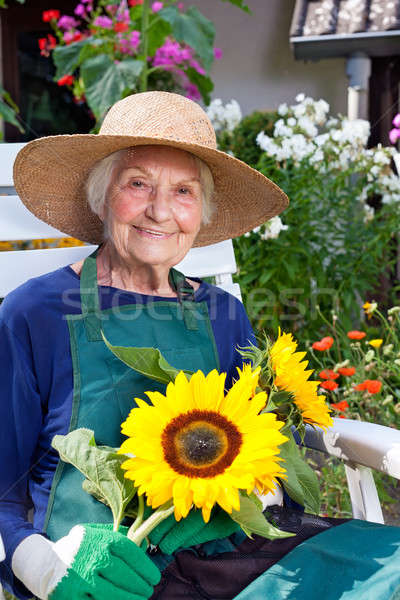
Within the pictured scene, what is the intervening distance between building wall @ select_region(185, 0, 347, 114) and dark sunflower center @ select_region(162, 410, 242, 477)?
4.01 meters

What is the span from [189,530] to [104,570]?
0.18 meters

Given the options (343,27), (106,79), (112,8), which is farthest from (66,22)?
(343,27)

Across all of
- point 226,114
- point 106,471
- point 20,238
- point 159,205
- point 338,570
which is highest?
point 226,114

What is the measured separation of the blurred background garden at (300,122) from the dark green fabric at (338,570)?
0.82 m

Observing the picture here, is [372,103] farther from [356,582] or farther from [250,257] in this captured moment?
[356,582]

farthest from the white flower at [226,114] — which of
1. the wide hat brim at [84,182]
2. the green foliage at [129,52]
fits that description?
the wide hat brim at [84,182]

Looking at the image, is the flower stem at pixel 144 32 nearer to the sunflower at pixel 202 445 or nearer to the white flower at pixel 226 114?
the white flower at pixel 226 114

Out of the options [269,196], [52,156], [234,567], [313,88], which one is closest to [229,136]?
[313,88]

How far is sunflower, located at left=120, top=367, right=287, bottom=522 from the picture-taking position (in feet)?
3.43

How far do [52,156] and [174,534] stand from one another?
3.13ft

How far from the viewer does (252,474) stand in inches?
41.7

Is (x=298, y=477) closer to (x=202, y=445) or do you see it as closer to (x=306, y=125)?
(x=202, y=445)

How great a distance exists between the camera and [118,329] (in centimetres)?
156

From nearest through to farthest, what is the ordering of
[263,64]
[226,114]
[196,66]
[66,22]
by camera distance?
[226,114] < [66,22] < [196,66] < [263,64]
